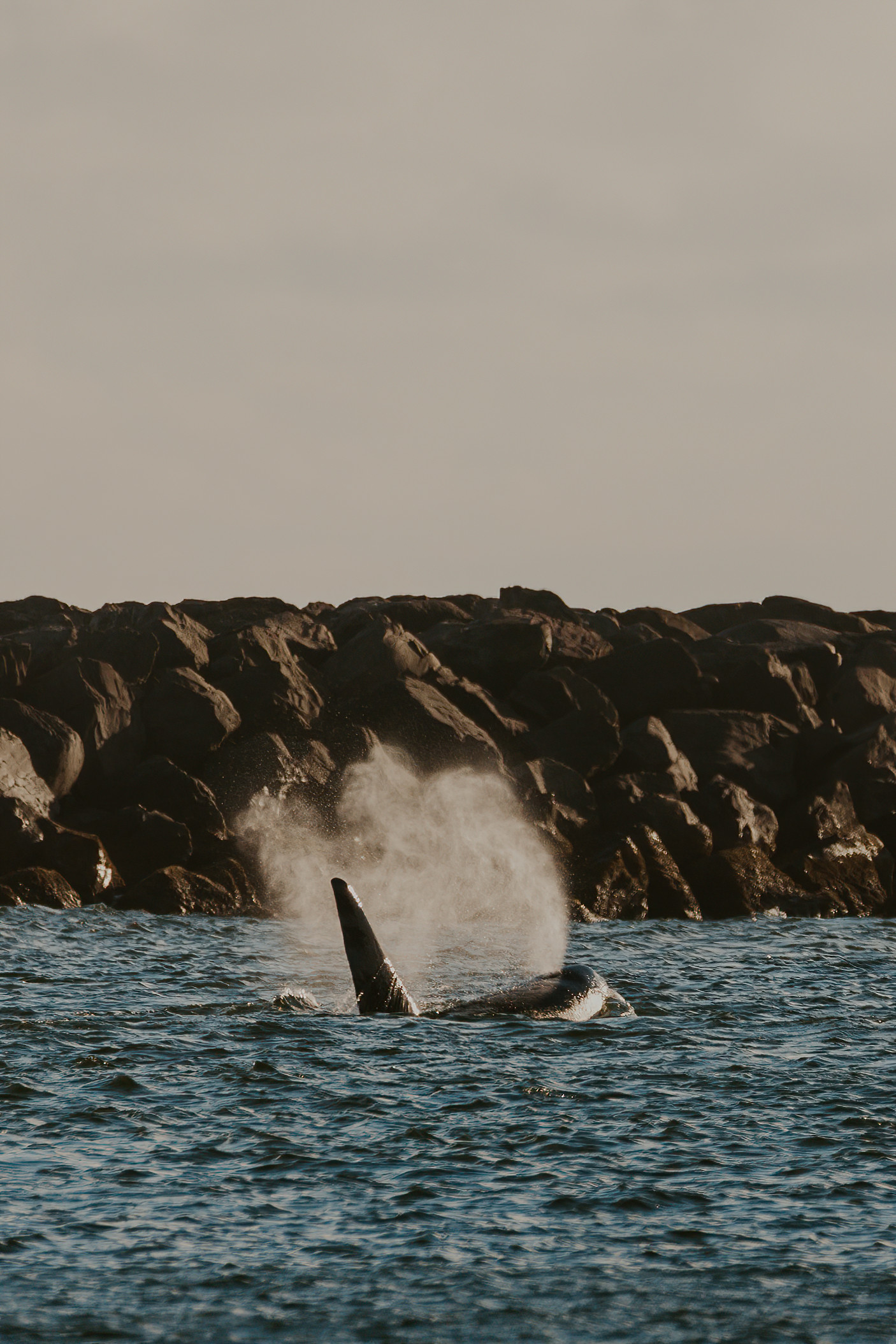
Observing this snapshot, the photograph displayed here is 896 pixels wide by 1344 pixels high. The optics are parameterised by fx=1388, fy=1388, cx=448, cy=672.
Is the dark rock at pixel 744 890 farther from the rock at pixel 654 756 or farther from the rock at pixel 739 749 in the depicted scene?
the rock at pixel 739 749

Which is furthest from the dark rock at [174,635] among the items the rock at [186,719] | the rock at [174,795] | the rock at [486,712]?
the rock at [486,712]

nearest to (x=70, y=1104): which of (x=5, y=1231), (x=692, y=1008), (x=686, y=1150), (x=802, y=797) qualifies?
(x=5, y=1231)

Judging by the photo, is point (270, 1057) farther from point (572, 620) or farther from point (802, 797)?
point (572, 620)

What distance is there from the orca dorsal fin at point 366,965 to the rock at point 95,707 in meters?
17.7

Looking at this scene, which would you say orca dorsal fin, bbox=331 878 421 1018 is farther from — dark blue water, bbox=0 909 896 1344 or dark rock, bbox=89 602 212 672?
dark rock, bbox=89 602 212 672

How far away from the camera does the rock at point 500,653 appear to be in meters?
41.8

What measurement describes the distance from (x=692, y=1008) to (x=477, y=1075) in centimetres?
576

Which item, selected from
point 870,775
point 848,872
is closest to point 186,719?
point 848,872

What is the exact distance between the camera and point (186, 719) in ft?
117

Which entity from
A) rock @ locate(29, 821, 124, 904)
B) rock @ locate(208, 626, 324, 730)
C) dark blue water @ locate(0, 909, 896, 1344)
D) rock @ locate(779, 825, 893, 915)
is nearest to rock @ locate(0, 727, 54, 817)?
rock @ locate(29, 821, 124, 904)

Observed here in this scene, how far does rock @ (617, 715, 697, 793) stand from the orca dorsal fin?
20121mm

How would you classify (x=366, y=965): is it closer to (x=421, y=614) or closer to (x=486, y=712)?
(x=486, y=712)

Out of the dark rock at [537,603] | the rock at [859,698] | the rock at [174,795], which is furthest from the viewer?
the dark rock at [537,603]

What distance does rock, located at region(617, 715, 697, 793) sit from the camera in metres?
37.9
